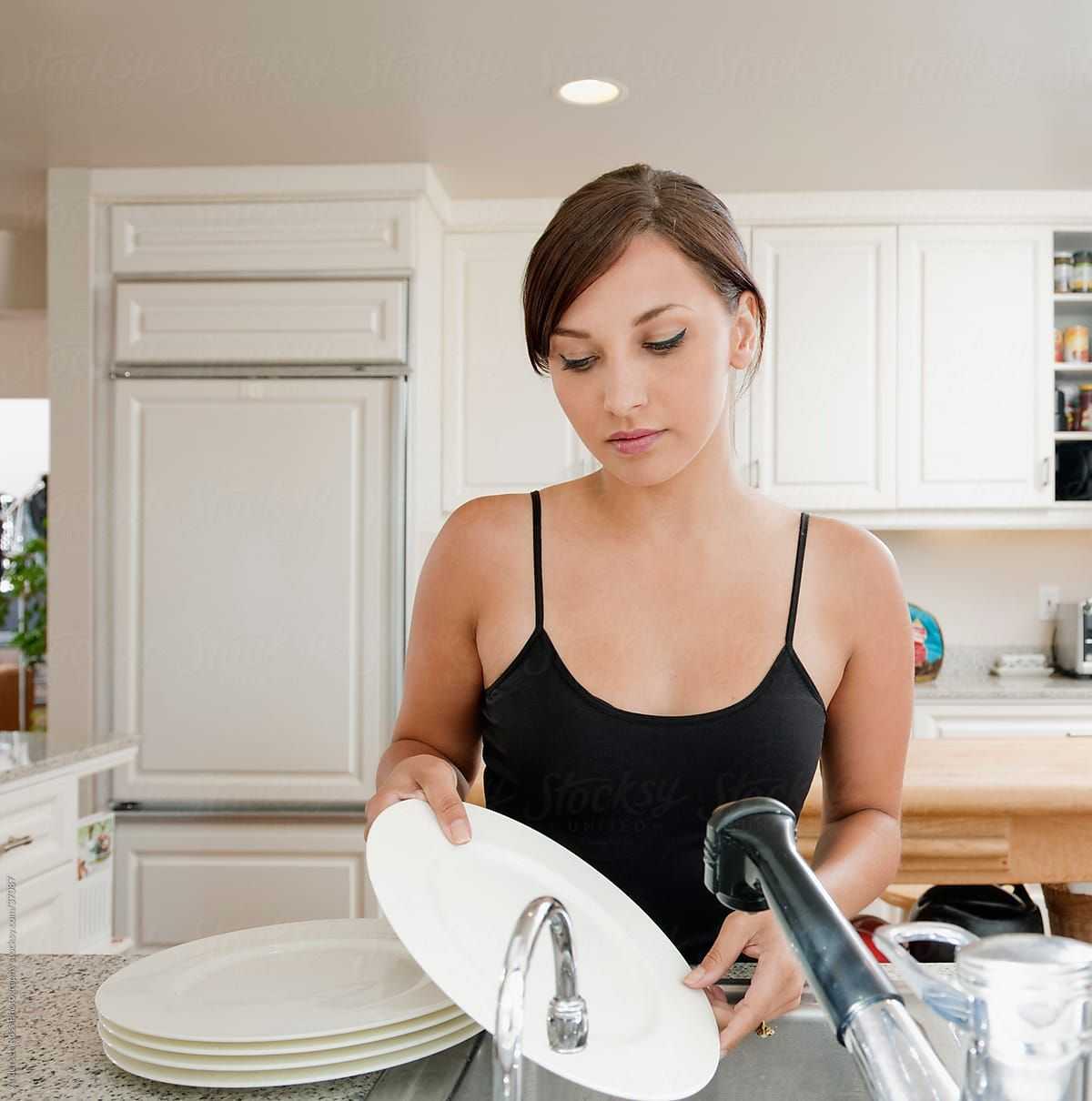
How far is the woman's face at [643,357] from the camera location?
84cm

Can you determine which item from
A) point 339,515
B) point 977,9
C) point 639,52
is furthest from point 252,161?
point 977,9

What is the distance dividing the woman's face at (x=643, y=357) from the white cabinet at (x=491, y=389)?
2624 mm

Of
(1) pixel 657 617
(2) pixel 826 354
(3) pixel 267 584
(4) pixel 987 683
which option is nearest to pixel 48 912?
(3) pixel 267 584

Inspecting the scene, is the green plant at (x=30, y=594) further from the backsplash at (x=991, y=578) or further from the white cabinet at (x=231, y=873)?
the backsplash at (x=991, y=578)

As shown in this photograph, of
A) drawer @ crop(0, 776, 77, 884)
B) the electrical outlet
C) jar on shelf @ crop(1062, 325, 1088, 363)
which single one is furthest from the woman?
the electrical outlet

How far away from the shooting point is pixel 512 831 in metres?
0.78

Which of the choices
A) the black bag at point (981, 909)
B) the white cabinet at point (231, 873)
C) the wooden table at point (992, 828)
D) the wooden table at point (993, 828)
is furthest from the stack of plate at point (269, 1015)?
the white cabinet at point (231, 873)

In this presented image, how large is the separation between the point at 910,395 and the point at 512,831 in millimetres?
3041

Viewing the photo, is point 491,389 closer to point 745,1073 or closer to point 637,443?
point 637,443

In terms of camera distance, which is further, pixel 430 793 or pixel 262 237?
pixel 262 237

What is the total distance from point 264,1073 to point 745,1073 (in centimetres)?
31

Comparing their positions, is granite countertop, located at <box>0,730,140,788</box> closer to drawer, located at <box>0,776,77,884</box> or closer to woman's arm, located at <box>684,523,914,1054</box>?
drawer, located at <box>0,776,77,884</box>

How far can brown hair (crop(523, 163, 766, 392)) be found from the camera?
84cm

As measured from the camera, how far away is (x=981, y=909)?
5.78 feet
